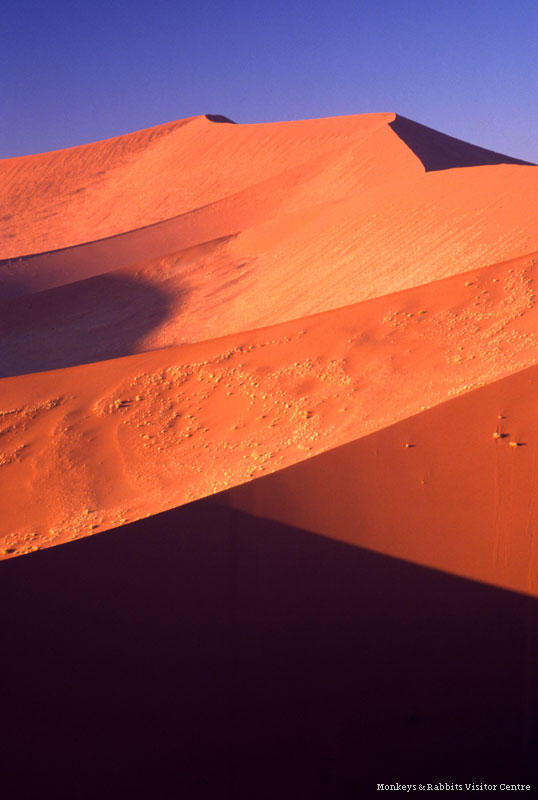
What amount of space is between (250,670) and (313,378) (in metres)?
3.20

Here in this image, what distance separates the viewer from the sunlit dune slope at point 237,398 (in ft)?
13.9

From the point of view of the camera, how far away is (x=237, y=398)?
5.48 meters

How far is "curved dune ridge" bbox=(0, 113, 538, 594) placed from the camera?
135 inches

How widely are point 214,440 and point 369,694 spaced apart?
2.60m

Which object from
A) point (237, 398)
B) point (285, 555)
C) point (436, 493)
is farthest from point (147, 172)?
point (285, 555)

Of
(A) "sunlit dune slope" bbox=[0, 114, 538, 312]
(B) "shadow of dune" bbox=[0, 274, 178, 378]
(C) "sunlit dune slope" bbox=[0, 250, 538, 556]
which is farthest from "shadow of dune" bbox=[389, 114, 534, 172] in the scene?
(C) "sunlit dune slope" bbox=[0, 250, 538, 556]

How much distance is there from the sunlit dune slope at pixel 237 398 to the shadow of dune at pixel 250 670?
0.71 metres

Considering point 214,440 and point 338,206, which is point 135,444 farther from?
point 338,206

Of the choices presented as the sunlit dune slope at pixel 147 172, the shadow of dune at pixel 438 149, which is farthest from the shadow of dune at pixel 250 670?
the sunlit dune slope at pixel 147 172

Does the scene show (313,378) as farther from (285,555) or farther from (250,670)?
(250,670)

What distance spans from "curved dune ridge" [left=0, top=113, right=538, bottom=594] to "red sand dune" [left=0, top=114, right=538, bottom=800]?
0.02 meters

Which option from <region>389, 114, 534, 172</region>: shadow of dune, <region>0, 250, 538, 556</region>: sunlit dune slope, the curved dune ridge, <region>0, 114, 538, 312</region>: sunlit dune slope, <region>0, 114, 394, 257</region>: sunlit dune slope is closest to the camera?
the curved dune ridge

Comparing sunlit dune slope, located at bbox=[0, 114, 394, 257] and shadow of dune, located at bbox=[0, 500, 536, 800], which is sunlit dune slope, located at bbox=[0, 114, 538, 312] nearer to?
sunlit dune slope, located at bbox=[0, 114, 394, 257]

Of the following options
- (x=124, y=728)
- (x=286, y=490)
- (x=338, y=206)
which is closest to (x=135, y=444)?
(x=286, y=490)
